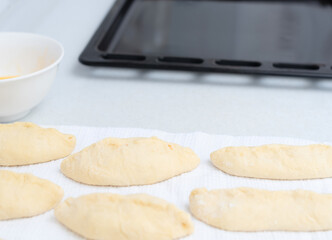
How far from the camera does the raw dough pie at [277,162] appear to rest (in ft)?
2.61

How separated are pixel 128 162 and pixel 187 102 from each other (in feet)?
1.10

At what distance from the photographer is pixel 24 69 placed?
3.54 feet

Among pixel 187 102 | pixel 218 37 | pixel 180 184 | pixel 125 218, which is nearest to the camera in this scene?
pixel 125 218

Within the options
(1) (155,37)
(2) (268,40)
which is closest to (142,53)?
(1) (155,37)

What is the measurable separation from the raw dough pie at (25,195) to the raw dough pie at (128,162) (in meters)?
0.06

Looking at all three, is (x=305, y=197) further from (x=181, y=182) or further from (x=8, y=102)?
(x=8, y=102)

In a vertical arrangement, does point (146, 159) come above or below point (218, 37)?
below

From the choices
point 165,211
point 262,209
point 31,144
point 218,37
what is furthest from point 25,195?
point 218,37

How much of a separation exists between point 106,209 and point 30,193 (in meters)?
0.15

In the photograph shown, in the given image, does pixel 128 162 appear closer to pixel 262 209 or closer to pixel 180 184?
pixel 180 184

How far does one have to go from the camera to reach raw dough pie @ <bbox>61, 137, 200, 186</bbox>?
0.78m

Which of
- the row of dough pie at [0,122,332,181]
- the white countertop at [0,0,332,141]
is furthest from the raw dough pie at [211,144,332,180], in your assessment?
the white countertop at [0,0,332,141]

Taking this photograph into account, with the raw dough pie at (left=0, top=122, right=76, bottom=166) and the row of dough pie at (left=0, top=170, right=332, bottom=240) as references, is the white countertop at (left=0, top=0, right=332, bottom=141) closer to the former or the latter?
the raw dough pie at (left=0, top=122, right=76, bottom=166)

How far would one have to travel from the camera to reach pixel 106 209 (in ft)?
2.27
